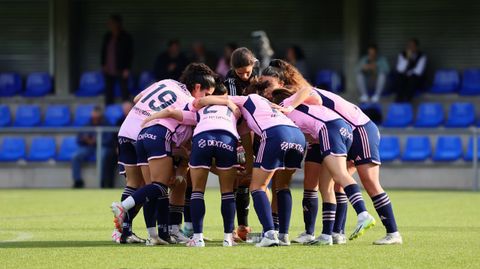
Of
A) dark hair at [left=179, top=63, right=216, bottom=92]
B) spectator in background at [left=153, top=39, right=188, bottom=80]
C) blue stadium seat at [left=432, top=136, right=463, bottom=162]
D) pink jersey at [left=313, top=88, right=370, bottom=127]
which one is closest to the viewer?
pink jersey at [left=313, top=88, right=370, bottom=127]

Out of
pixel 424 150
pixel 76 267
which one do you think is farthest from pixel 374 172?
pixel 424 150

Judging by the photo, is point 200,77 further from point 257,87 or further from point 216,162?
point 216,162

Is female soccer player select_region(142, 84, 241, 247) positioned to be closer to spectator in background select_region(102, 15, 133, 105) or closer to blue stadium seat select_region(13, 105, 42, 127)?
spectator in background select_region(102, 15, 133, 105)

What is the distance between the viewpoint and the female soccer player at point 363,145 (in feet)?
35.6

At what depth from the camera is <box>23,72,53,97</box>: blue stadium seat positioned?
27.2m

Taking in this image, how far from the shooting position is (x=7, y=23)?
28891 mm

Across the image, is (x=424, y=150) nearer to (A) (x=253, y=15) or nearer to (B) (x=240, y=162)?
(A) (x=253, y=15)

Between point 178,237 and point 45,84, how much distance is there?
54.5 ft

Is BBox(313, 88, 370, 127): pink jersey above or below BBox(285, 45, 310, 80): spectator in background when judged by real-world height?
below

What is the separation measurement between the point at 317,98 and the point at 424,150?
1295cm

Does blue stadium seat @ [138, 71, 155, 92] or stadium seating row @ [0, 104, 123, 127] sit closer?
stadium seating row @ [0, 104, 123, 127]

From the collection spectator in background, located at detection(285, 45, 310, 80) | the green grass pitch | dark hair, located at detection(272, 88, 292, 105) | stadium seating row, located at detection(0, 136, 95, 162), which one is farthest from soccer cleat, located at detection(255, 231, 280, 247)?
stadium seating row, located at detection(0, 136, 95, 162)

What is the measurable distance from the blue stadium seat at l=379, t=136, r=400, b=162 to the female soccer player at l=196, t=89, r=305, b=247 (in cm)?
1298

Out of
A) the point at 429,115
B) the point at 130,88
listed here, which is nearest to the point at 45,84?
the point at 130,88
